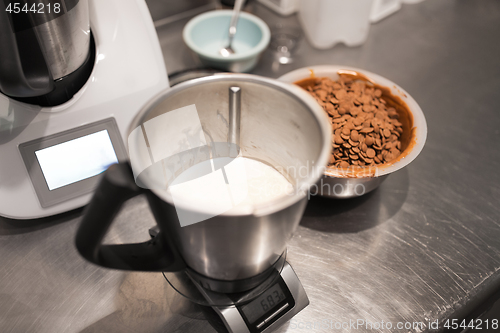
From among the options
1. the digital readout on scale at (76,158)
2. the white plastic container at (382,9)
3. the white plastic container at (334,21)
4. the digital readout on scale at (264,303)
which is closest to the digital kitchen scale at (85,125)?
the digital readout on scale at (76,158)

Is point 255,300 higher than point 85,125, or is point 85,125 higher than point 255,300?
point 85,125

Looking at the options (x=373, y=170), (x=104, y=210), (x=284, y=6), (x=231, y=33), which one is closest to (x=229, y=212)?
(x=104, y=210)

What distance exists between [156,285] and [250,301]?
0.41 ft

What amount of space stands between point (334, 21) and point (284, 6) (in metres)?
0.14

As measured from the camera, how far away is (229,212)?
0.82 feet

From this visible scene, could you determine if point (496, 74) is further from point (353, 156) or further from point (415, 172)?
A: point (353, 156)

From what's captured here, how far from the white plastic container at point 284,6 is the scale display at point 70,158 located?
0.55 metres

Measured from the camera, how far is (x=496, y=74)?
0.75 metres

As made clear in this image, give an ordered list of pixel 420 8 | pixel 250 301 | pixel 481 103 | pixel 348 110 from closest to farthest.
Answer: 1. pixel 250 301
2. pixel 348 110
3. pixel 481 103
4. pixel 420 8

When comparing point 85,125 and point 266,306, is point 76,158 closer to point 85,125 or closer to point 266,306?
point 85,125

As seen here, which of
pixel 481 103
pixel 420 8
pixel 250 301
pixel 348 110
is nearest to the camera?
pixel 250 301

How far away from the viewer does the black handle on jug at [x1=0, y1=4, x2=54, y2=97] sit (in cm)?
32

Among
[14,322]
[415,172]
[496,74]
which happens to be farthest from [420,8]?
[14,322]

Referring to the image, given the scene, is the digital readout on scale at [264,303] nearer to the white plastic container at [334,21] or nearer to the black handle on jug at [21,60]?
the black handle on jug at [21,60]
